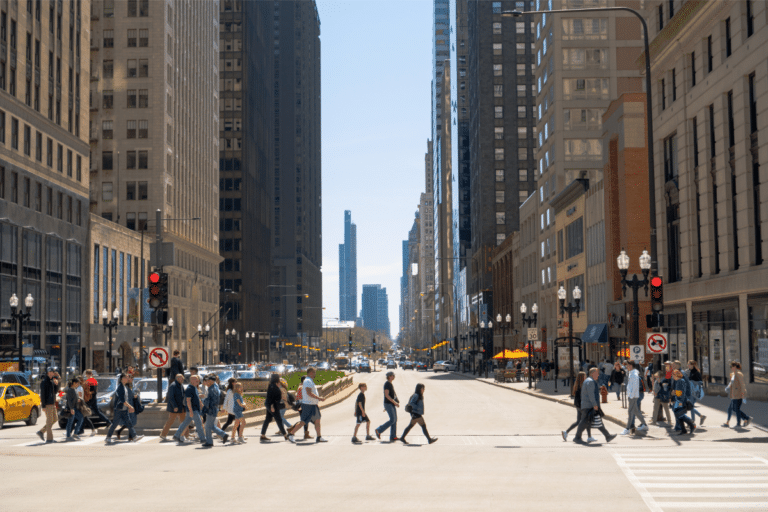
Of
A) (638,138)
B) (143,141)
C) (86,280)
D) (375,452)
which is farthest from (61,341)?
(375,452)

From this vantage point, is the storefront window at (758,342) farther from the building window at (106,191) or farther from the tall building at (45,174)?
the building window at (106,191)

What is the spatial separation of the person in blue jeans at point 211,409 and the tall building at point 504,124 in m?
117

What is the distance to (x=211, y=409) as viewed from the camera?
23094mm

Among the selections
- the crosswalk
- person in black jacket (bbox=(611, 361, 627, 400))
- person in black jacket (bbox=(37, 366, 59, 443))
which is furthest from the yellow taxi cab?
person in black jacket (bbox=(611, 361, 627, 400))

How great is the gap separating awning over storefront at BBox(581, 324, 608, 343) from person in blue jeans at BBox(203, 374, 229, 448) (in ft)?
148

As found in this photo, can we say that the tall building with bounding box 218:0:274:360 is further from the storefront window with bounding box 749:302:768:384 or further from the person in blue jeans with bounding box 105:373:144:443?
the person in blue jeans with bounding box 105:373:144:443

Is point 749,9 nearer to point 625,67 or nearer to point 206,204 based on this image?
point 625,67

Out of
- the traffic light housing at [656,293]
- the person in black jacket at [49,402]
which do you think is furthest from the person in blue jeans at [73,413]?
the traffic light housing at [656,293]

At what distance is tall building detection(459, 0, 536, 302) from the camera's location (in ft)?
455

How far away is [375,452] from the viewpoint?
21.0m

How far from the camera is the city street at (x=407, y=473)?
13352 millimetres

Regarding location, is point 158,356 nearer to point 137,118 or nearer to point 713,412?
point 713,412

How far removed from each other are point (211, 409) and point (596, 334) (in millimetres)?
47166

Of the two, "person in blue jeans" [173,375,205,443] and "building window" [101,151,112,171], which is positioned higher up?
"building window" [101,151,112,171]
